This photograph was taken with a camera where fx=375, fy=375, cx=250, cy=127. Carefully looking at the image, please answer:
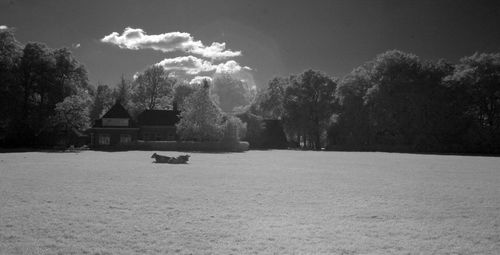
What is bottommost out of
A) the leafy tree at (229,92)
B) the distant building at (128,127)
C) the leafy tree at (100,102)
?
the distant building at (128,127)

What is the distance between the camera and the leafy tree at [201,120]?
55.3 m

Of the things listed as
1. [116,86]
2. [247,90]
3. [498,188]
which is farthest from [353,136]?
[247,90]

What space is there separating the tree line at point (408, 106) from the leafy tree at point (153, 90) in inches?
1258

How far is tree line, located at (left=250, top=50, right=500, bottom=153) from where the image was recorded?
54.4 meters

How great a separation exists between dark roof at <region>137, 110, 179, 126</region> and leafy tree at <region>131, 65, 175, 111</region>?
756 inches

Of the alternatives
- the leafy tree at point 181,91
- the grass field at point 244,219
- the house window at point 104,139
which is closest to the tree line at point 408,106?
the house window at point 104,139

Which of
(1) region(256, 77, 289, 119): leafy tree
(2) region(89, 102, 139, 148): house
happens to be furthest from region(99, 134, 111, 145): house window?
(1) region(256, 77, 289, 119): leafy tree

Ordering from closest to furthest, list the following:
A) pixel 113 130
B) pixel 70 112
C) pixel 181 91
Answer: pixel 70 112 → pixel 113 130 → pixel 181 91

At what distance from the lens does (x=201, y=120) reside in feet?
184

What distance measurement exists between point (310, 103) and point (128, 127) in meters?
33.6

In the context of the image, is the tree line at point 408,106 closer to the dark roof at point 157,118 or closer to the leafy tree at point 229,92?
the dark roof at point 157,118

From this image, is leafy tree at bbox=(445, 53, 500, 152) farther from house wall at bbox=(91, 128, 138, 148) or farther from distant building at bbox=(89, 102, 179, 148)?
house wall at bbox=(91, 128, 138, 148)

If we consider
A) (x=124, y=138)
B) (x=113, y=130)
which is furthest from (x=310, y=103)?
(x=113, y=130)

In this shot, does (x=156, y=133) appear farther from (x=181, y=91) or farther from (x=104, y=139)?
(x=181, y=91)
